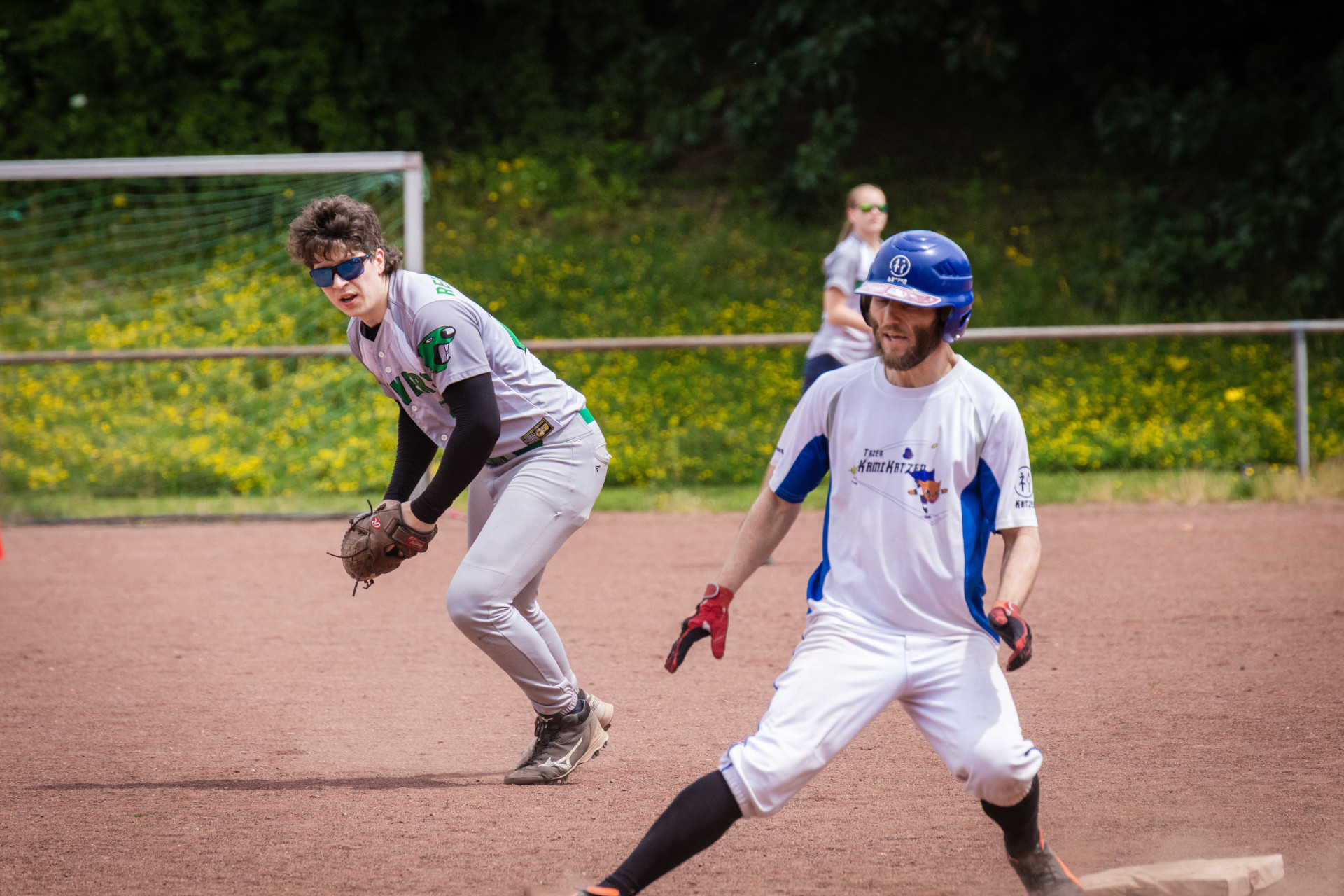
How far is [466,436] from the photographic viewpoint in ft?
13.3

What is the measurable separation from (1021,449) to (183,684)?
4292 mm

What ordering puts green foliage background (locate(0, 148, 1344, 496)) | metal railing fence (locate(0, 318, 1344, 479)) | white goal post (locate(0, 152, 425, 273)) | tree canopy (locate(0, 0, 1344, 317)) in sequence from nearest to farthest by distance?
white goal post (locate(0, 152, 425, 273))
metal railing fence (locate(0, 318, 1344, 479))
green foliage background (locate(0, 148, 1344, 496))
tree canopy (locate(0, 0, 1344, 317))

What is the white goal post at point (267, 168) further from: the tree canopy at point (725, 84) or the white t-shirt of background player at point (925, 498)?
the tree canopy at point (725, 84)

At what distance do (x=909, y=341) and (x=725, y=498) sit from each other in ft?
28.6

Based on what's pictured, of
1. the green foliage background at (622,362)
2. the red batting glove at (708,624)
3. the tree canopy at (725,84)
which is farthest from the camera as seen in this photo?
the tree canopy at (725,84)

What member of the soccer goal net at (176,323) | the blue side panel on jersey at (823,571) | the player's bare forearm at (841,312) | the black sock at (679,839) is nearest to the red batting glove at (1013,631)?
the blue side panel on jersey at (823,571)

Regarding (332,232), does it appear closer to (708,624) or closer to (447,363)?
(447,363)

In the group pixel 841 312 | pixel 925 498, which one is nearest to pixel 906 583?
pixel 925 498

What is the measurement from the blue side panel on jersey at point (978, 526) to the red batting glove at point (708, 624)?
57 centimetres

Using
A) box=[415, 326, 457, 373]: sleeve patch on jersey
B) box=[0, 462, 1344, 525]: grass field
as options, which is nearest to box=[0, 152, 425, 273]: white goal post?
box=[0, 462, 1344, 525]: grass field

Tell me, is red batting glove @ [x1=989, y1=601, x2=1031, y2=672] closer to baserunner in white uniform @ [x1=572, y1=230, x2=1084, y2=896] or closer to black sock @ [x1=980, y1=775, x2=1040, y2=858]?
baserunner in white uniform @ [x1=572, y1=230, x2=1084, y2=896]

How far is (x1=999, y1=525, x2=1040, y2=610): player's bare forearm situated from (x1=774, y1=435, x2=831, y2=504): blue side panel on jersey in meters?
0.47

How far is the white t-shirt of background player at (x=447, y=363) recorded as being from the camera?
4.09m

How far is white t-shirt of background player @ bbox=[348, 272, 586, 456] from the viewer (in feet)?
13.4
